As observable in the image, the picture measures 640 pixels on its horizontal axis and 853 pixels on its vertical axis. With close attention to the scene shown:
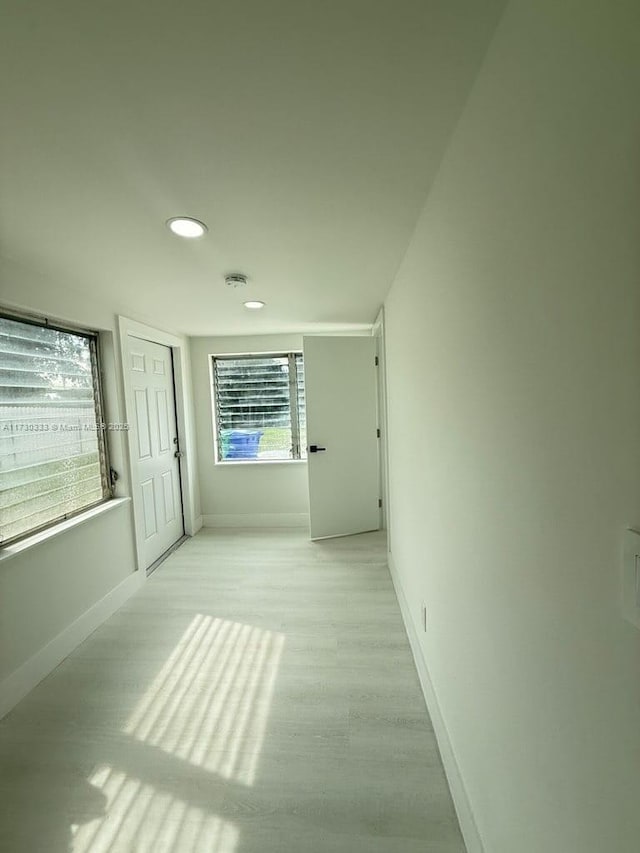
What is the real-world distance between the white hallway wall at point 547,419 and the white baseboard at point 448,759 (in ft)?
0.25

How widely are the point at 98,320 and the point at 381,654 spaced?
270 cm

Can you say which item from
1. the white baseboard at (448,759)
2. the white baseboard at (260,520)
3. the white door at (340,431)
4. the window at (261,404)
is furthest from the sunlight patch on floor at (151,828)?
the window at (261,404)

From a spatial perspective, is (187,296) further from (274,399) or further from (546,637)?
(546,637)

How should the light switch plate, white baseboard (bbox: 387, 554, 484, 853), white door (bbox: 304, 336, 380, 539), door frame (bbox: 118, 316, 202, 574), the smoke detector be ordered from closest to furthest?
1. the light switch plate
2. white baseboard (bbox: 387, 554, 484, 853)
3. the smoke detector
4. door frame (bbox: 118, 316, 202, 574)
5. white door (bbox: 304, 336, 380, 539)

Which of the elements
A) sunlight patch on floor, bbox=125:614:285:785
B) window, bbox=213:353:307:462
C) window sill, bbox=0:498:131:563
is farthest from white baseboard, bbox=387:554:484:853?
window, bbox=213:353:307:462

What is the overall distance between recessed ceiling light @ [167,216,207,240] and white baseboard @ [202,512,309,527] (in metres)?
3.23

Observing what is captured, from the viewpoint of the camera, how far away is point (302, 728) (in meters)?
1.64

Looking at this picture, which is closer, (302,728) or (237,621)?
(302,728)

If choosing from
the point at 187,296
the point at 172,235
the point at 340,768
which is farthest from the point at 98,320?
the point at 340,768

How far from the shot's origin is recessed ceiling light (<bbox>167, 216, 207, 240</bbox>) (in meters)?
1.52

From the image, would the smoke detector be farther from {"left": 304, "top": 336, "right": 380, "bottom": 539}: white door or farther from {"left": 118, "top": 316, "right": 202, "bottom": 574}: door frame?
{"left": 304, "top": 336, "right": 380, "bottom": 539}: white door

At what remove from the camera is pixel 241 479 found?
14.3 feet

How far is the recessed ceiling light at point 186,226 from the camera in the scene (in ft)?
5.00

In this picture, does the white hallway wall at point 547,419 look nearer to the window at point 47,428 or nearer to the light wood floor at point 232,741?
the light wood floor at point 232,741
